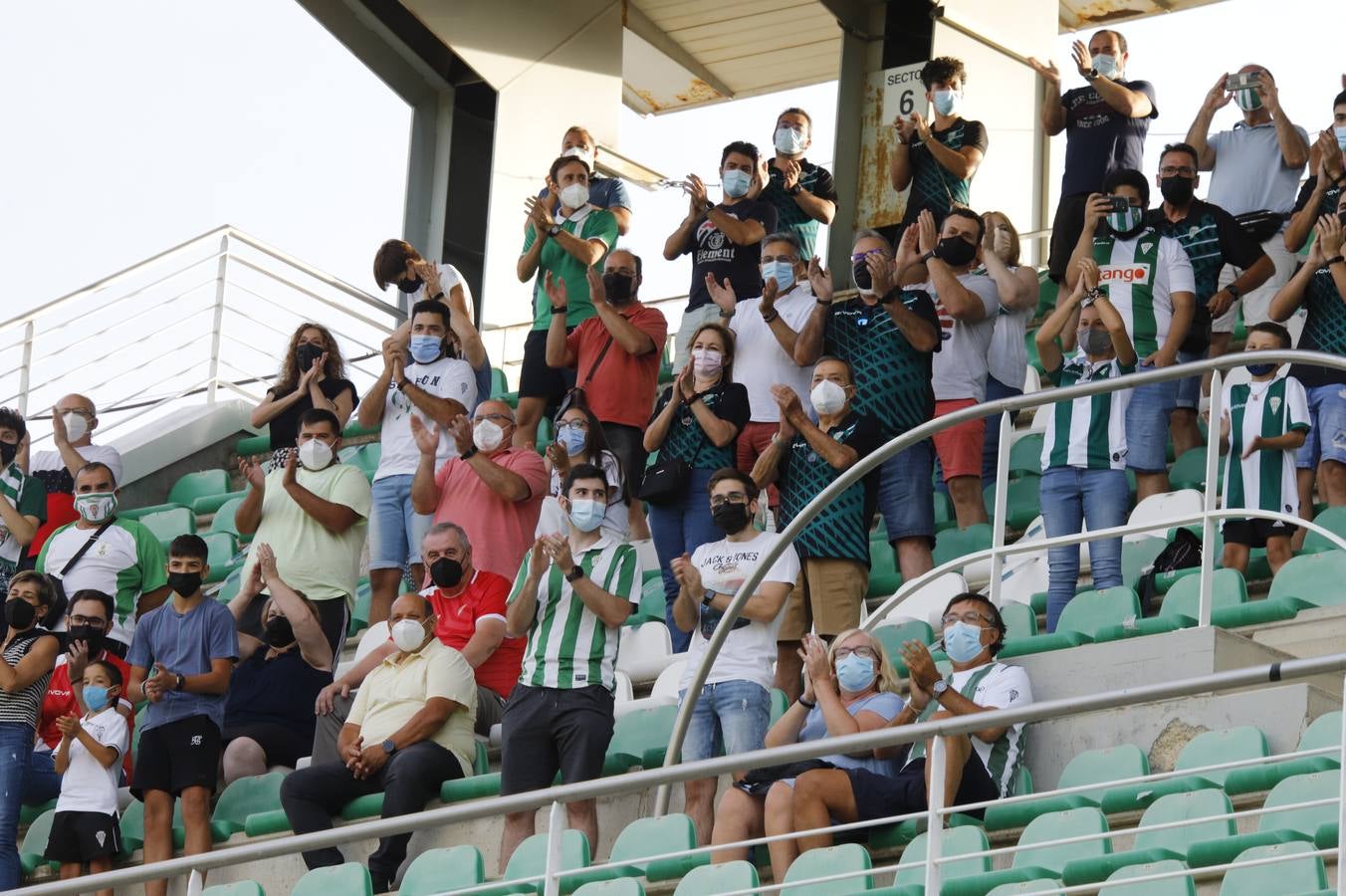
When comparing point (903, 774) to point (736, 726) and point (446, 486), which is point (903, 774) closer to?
point (736, 726)

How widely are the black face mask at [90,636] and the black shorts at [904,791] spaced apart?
11.3ft

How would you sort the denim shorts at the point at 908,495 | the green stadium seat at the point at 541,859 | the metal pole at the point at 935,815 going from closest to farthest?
the metal pole at the point at 935,815
the green stadium seat at the point at 541,859
the denim shorts at the point at 908,495

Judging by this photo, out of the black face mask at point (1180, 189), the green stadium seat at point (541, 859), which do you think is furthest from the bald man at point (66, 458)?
the black face mask at point (1180, 189)

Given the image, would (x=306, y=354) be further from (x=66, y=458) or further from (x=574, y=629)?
(x=574, y=629)

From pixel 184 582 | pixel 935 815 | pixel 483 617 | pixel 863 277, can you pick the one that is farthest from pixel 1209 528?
pixel 184 582

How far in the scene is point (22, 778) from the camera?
8.59 m

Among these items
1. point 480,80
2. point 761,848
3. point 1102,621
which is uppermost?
point 480,80

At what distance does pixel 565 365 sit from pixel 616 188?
1110 mm

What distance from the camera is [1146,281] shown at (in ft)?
28.4

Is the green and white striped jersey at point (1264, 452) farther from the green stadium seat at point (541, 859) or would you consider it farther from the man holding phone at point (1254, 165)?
the green stadium seat at point (541, 859)

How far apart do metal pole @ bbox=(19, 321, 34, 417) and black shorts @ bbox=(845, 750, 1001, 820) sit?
771cm

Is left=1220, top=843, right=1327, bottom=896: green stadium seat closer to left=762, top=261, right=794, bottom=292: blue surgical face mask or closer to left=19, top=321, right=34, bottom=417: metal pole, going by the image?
left=762, top=261, right=794, bottom=292: blue surgical face mask

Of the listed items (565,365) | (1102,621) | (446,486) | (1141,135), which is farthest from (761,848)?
(1141,135)

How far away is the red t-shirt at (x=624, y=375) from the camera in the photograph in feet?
30.5
